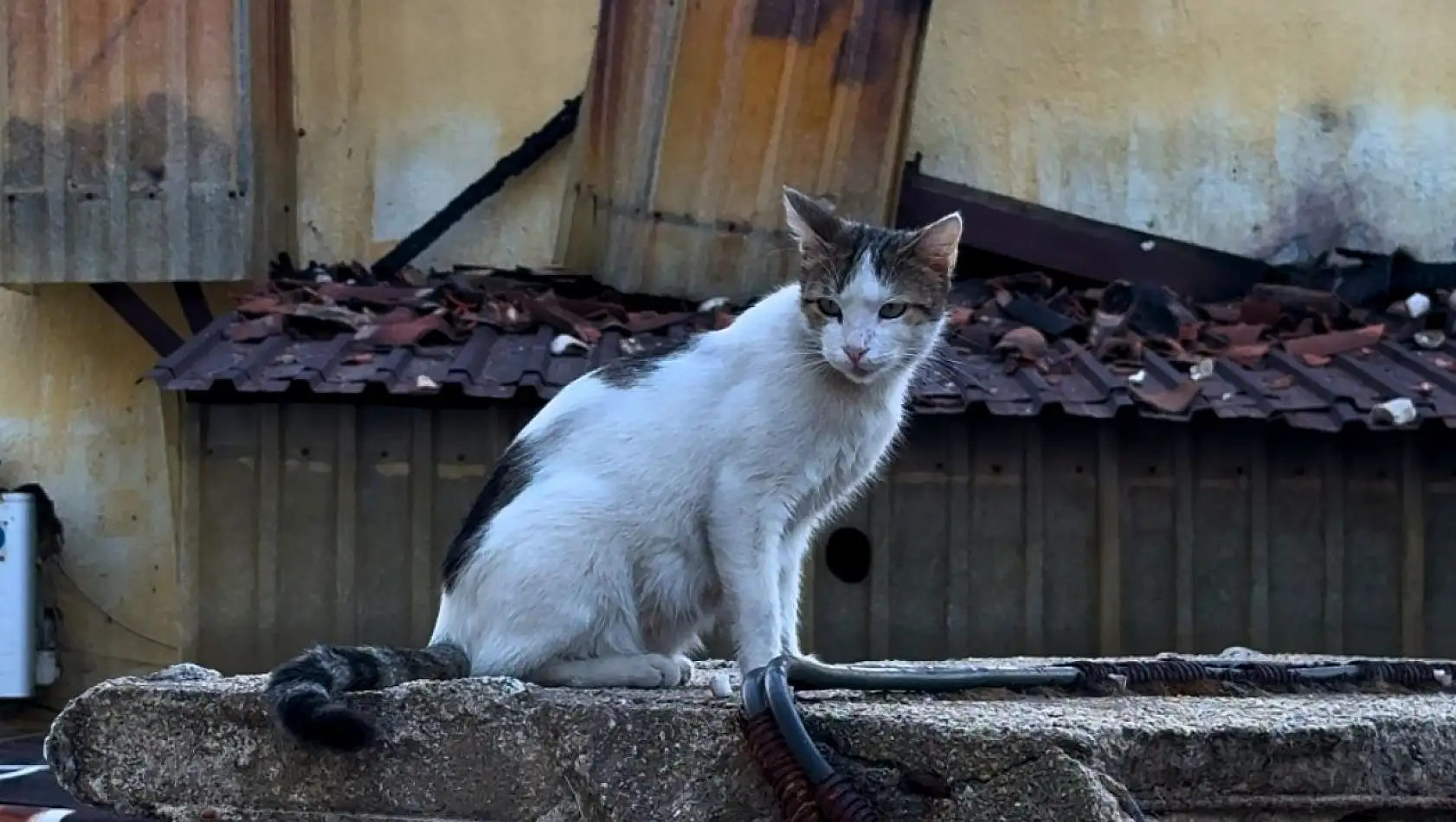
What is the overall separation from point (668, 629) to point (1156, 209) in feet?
17.8

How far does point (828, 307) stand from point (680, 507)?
1.61ft

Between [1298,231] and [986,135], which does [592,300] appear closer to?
[986,135]

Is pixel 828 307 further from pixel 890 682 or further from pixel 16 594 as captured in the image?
pixel 16 594

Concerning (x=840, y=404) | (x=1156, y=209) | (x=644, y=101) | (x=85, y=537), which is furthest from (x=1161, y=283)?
(x=85, y=537)

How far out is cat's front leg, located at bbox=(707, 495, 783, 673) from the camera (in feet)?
9.02

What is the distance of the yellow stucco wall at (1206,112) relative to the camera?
7480 mm

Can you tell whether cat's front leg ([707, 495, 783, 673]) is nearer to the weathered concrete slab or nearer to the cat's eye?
the weathered concrete slab

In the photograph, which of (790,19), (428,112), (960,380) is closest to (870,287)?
(960,380)

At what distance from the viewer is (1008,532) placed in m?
5.55

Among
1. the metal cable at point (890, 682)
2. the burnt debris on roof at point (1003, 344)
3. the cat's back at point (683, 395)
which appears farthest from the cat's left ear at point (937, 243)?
the burnt debris on roof at point (1003, 344)

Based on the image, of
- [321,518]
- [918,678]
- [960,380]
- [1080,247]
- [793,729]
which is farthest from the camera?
[1080,247]

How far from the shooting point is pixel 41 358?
744cm

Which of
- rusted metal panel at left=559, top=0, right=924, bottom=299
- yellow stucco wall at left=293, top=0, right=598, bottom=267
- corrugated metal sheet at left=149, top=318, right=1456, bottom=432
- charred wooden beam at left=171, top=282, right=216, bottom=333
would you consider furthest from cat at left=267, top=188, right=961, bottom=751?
yellow stucco wall at left=293, top=0, right=598, bottom=267

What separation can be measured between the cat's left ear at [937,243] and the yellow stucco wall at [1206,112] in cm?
465
